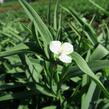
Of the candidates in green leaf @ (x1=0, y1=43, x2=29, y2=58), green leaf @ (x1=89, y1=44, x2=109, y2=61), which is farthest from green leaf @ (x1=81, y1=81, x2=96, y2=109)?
green leaf @ (x1=0, y1=43, x2=29, y2=58)

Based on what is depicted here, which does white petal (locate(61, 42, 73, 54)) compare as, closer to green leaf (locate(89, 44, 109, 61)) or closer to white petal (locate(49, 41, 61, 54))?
white petal (locate(49, 41, 61, 54))

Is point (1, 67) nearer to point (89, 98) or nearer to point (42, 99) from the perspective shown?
point (42, 99)

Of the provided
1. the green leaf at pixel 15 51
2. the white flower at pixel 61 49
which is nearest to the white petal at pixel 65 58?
the white flower at pixel 61 49

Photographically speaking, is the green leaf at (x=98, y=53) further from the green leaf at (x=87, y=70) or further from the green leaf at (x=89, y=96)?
the green leaf at (x=87, y=70)

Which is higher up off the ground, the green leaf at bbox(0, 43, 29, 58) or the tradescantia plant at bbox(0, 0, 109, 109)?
the green leaf at bbox(0, 43, 29, 58)

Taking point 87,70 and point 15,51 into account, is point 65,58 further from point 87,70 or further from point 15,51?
point 15,51

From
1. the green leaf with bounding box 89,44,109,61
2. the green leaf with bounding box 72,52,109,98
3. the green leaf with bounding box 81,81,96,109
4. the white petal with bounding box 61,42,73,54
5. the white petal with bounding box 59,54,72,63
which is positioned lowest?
the green leaf with bounding box 81,81,96,109

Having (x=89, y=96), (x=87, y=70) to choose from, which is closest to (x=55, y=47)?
(x=87, y=70)

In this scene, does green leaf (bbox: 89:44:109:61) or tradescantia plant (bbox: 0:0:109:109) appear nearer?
tradescantia plant (bbox: 0:0:109:109)

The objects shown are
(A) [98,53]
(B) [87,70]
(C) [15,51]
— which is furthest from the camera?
(A) [98,53]
